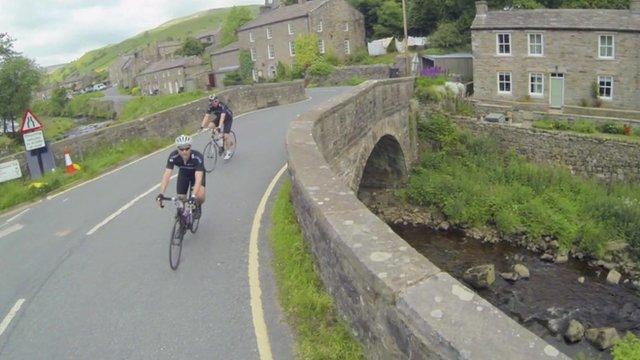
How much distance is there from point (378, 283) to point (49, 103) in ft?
336

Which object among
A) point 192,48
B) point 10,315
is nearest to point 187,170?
point 10,315

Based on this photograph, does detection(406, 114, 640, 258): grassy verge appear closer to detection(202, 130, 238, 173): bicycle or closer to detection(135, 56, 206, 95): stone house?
detection(202, 130, 238, 173): bicycle

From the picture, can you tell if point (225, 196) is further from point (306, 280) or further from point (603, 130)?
point (603, 130)

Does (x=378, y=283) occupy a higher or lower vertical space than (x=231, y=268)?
higher

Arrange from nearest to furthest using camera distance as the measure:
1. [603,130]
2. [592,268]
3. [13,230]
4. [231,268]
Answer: [231,268]
[13,230]
[592,268]
[603,130]

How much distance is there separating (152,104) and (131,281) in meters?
57.9

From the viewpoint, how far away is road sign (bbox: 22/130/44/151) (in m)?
15.2

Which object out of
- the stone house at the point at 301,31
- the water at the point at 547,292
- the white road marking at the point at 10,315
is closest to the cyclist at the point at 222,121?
the white road marking at the point at 10,315

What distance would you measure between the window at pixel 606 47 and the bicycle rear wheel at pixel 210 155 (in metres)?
25.8

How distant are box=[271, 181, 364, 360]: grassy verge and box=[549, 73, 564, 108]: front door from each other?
2900cm

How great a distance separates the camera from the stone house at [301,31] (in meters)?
51.9

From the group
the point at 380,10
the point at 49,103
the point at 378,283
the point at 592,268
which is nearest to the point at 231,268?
the point at 378,283

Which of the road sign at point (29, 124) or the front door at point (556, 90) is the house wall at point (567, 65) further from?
the road sign at point (29, 124)

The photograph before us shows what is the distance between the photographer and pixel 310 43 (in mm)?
51031
